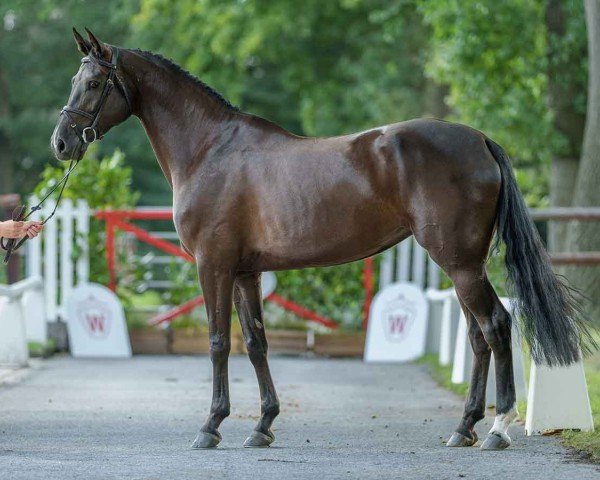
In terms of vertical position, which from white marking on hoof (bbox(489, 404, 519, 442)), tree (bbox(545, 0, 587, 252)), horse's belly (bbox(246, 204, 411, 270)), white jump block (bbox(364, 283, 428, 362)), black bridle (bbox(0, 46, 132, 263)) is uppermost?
tree (bbox(545, 0, 587, 252))

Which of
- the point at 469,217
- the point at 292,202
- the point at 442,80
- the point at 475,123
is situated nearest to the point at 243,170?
the point at 292,202

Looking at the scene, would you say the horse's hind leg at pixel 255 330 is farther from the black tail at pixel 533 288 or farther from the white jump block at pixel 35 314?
the white jump block at pixel 35 314

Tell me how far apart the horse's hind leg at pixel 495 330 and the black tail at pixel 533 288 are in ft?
0.45

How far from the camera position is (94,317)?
14383 mm

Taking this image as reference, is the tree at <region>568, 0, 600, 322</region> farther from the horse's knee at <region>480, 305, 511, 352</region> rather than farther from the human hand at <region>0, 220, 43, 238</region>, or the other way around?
the human hand at <region>0, 220, 43, 238</region>

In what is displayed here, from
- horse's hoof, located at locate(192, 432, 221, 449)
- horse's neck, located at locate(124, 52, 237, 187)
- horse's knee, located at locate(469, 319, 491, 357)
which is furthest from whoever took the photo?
horse's neck, located at locate(124, 52, 237, 187)

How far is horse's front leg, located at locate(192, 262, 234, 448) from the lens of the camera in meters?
7.66

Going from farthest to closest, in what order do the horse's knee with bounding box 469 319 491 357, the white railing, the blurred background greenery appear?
the blurred background greenery
the white railing
the horse's knee with bounding box 469 319 491 357

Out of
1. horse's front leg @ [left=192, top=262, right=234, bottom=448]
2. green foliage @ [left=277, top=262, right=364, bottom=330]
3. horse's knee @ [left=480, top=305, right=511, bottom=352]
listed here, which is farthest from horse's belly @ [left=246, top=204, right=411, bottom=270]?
green foliage @ [left=277, top=262, right=364, bottom=330]

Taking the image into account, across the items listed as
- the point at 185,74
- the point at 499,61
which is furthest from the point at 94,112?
the point at 499,61

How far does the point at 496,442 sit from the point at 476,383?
1.61ft

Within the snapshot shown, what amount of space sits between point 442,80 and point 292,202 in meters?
17.1

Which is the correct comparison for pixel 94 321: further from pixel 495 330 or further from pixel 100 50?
pixel 495 330

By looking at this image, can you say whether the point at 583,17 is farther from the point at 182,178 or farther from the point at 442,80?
the point at 182,178
